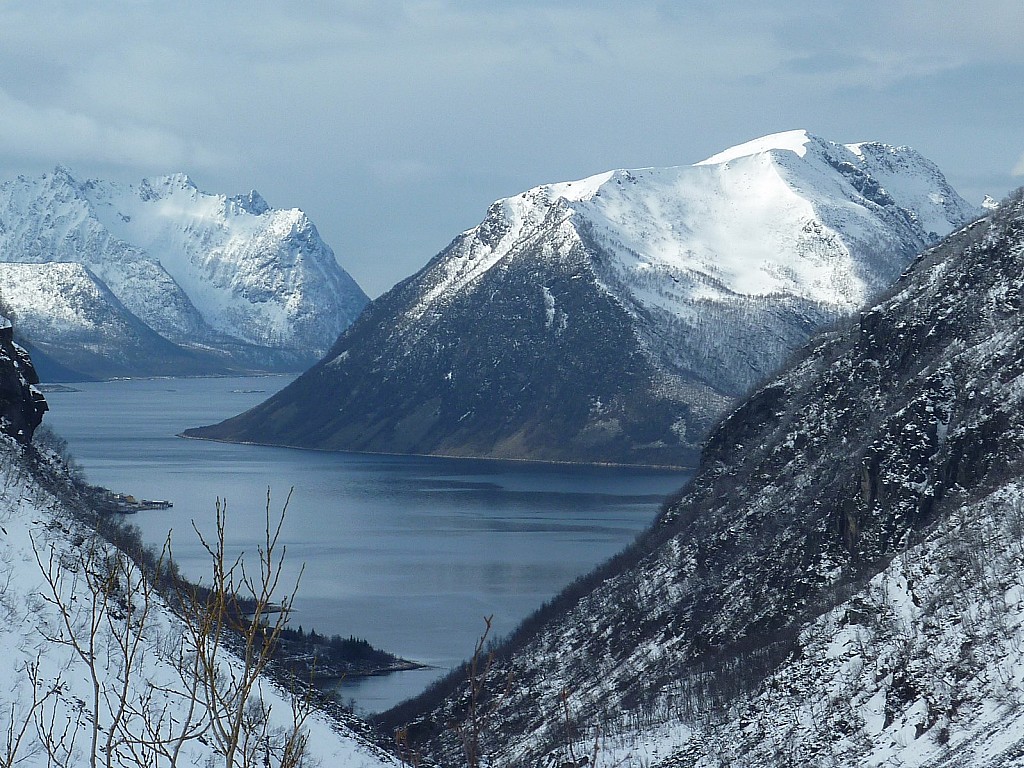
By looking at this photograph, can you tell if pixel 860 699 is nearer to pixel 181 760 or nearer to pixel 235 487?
pixel 181 760

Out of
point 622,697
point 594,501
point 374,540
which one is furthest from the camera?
point 594,501

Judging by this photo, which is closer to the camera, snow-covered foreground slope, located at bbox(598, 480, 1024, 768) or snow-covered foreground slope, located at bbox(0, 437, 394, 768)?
snow-covered foreground slope, located at bbox(0, 437, 394, 768)

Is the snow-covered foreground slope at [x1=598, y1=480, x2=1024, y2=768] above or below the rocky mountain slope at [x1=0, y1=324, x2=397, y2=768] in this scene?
below

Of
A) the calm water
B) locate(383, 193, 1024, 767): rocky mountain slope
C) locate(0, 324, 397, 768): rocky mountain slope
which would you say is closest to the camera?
locate(0, 324, 397, 768): rocky mountain slope

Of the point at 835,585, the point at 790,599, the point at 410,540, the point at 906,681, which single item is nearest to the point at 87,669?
the point at 906,681

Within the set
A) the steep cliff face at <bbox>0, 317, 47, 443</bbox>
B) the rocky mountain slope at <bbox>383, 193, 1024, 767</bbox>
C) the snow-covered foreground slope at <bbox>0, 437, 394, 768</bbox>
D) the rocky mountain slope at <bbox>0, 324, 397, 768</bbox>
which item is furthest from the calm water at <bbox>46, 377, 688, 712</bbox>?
the rocky mountain slope at <bbox>0, 324, 397, 768</bbox>

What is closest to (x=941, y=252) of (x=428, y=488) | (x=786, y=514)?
(x=786, y=514)

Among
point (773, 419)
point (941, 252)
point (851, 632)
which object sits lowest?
point (851, 632)

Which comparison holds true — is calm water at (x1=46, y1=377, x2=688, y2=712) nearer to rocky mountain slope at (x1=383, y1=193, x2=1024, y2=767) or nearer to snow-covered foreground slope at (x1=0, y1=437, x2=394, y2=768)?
rocky mountain slope at (x1=383, y1=193, x2=1024, y2=767)
